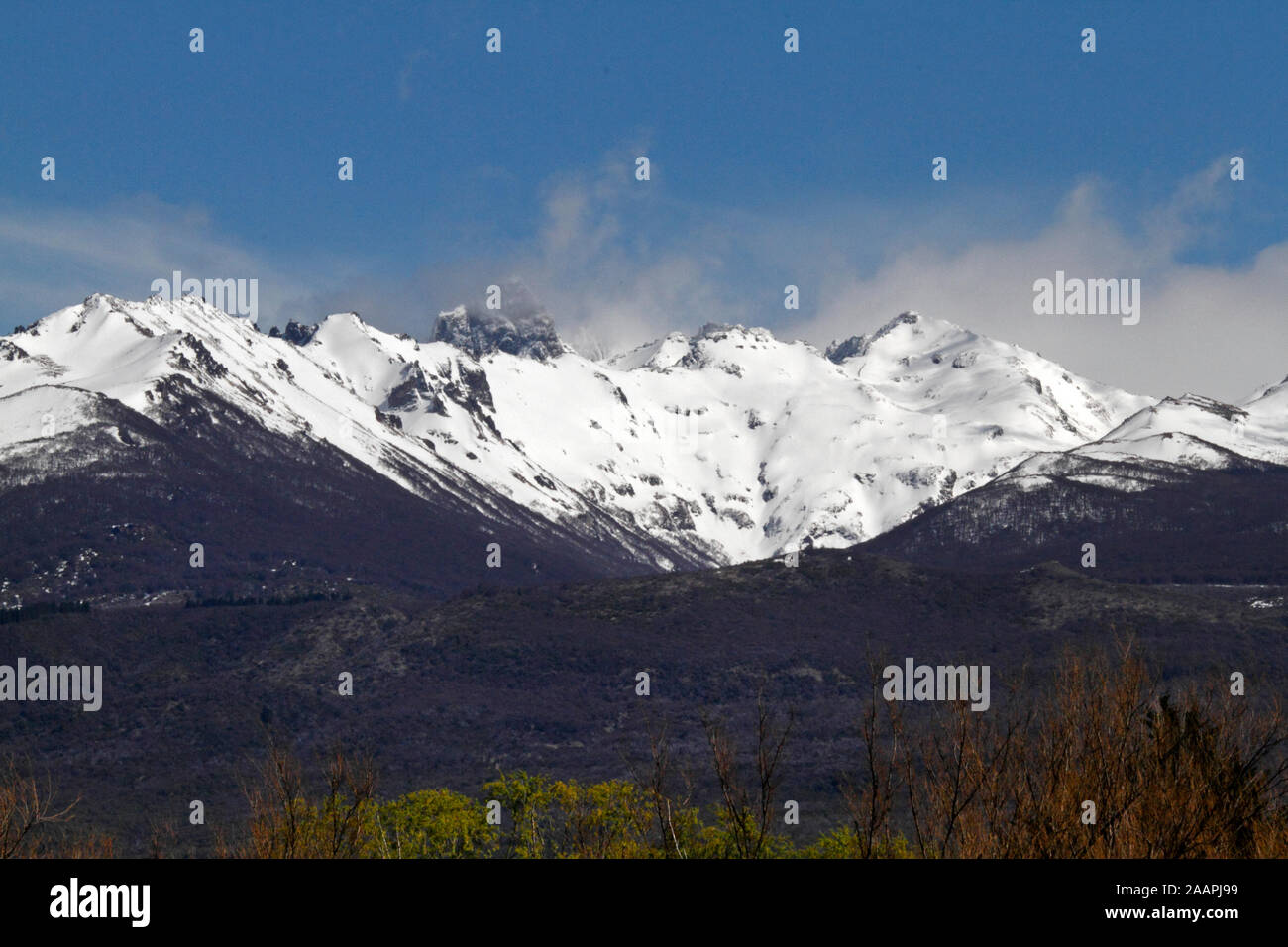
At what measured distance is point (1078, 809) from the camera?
105 feet

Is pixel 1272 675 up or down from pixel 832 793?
up

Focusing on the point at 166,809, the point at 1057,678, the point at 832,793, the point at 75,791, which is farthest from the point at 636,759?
the point at 1057,678

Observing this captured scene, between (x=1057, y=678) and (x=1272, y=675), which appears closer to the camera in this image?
(x=1057, y=678)

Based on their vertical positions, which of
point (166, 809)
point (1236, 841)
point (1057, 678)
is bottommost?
point (166, 809)
